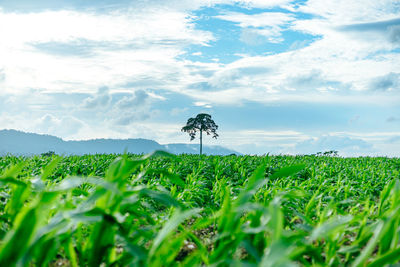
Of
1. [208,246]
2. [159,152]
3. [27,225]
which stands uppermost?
[159,152]

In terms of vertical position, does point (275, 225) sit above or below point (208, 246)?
above

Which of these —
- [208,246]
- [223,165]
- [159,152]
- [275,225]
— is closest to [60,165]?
[223,165]

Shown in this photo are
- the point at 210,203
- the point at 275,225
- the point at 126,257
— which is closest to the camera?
the point at 275,225

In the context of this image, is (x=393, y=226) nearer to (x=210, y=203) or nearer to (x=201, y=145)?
(x=210, y=203)

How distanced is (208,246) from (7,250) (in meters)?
1.80

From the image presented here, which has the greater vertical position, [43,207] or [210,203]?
[43,207]

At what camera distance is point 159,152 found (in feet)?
7.61

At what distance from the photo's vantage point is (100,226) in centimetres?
205

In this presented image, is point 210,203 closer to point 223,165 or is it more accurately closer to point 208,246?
point 208,246

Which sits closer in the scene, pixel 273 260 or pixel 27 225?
pixel 273 260

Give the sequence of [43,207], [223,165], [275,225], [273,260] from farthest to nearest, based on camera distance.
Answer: [223,165], [43,207], [275,225], [273,260]

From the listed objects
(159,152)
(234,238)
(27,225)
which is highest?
(159,152)

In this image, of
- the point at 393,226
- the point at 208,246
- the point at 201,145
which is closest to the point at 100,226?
the point at 208,246

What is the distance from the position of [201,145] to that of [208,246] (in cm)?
3193
